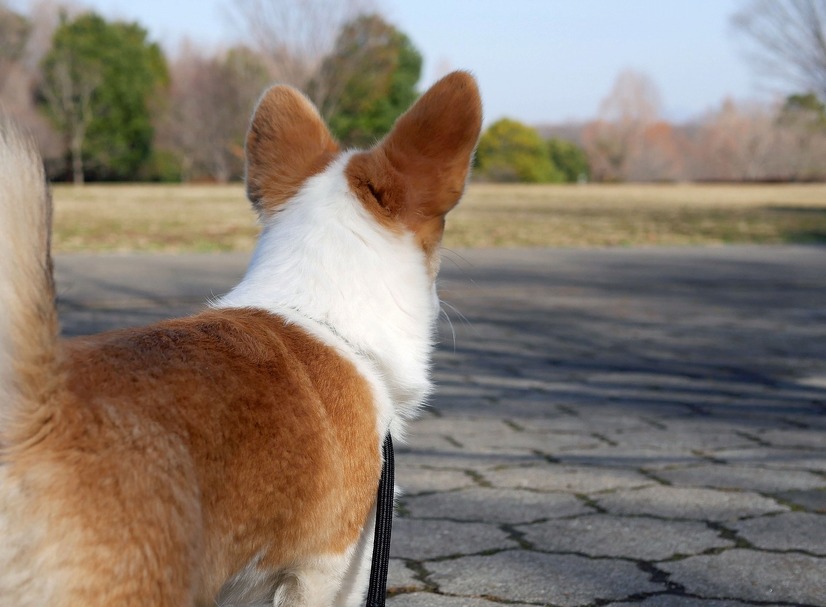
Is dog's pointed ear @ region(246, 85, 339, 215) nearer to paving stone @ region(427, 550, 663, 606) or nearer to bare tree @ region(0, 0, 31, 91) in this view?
paving stone @ region(427, 550, 663, 606)

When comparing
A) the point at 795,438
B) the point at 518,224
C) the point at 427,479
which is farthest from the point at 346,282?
the point at 518,224

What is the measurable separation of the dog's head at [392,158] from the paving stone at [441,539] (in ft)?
3.66

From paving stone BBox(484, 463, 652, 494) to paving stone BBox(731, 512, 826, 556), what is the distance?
518 millimetres

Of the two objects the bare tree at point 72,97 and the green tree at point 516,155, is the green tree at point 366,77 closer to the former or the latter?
the green tree at point 516,155

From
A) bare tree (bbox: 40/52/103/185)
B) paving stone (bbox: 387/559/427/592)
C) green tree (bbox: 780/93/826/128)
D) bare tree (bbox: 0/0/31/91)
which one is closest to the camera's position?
paving stone (bbox: 387/559/427/592)

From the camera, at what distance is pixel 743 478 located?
3.67 meters

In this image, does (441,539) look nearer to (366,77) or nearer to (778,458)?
(778,458)

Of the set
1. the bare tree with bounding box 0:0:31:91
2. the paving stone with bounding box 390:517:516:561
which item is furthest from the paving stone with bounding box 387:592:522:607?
the bare tree with bounding box 0:0:31:91

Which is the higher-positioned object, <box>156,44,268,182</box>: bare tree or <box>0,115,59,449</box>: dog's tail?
<box>156,44,268,182</box>: bare tree

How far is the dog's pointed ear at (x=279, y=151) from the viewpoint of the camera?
2.21m

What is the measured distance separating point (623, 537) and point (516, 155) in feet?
190

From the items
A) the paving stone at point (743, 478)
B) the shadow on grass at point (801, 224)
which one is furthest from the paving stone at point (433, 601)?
the shadow on grass at point (801, 224)

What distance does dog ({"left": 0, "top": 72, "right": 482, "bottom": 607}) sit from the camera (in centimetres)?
139

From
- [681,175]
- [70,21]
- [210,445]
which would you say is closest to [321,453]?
[210,445]
